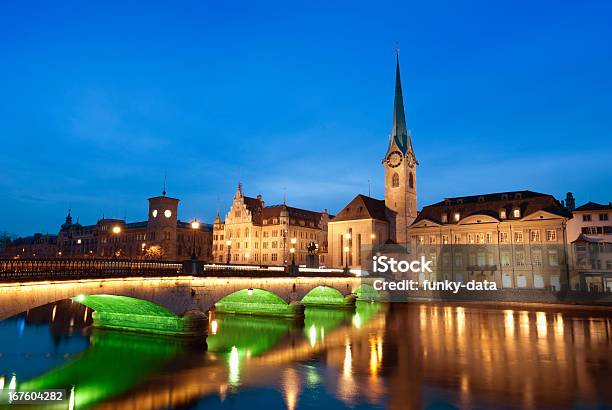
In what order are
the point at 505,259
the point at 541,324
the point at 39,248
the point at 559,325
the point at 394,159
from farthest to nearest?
the point at 39,248, the point at 394,159, the point at 505,259, the point at 541,324, the point at 559,325

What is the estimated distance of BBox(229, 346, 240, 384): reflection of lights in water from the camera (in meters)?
26.6

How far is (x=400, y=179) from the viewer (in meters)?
109

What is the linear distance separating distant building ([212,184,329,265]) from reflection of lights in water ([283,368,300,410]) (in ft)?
249

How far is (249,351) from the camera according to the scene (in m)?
35.1

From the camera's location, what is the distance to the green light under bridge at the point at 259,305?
55.7m

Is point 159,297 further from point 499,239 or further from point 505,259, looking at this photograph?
point 499,239

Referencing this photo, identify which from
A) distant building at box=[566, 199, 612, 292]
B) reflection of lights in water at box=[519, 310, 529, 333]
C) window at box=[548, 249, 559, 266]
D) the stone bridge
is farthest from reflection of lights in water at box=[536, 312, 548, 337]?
the stone bridge

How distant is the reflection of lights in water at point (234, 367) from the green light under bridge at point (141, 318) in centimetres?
481

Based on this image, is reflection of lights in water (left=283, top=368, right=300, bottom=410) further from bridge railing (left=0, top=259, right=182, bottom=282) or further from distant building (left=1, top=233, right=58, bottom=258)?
distant building (left=1, top=233, right=58, bottom=258)

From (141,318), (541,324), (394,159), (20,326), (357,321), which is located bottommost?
(357,321)

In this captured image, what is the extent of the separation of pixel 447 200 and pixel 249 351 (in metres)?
71.7

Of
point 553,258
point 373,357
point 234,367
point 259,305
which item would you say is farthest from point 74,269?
point 553,258

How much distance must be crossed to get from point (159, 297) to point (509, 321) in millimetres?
37584

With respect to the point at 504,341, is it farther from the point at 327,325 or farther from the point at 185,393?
the point at 185,393
